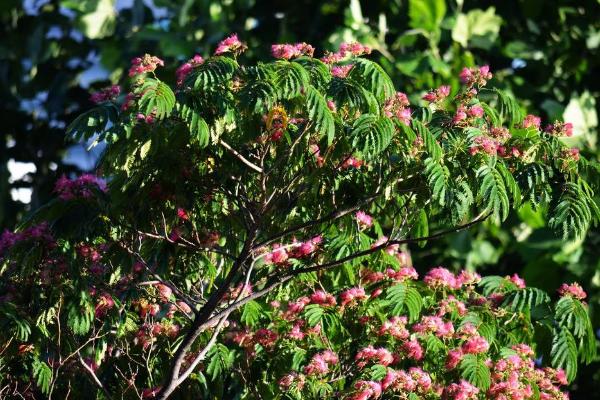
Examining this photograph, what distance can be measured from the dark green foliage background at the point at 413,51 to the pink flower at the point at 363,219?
9.85 feet

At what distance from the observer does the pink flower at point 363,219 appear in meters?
4.34

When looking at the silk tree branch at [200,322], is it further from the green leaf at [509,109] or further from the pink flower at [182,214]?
the green leaf at [509,109]

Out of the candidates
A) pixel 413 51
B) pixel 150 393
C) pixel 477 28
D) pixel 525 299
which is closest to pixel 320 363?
pixel 150 393

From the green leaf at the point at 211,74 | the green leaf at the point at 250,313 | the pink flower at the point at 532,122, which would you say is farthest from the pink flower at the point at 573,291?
the green leaf at the point at 211,74

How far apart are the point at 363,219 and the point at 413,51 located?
11.8 feet

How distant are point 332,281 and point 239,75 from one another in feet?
4.14

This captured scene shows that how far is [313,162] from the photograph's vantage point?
3.95 metres

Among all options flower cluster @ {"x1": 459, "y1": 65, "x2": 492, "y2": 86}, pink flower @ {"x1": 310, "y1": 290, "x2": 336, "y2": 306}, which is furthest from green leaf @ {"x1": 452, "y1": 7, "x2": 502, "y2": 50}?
pink flower @ {"x1": 310, "y1": 290, "x2": 336, "y2": 306}

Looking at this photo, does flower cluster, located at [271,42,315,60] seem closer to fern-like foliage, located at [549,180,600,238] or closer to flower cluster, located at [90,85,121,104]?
flower cluster, located at [90,85,121,104]

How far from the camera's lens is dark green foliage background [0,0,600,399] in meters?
7.54

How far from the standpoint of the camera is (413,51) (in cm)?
771

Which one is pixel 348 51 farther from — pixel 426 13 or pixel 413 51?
pixel 413 51

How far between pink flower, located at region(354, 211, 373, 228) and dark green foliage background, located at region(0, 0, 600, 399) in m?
3.00

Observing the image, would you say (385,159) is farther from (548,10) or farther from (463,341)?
(548,10)
